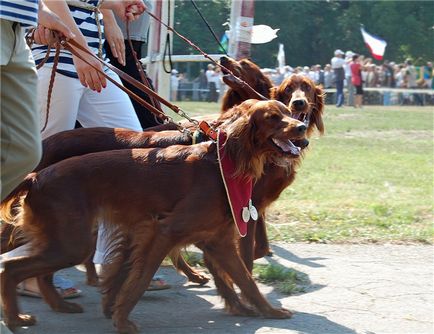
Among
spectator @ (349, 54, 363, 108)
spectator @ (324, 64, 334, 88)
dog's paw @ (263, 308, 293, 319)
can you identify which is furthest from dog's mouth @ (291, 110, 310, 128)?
spectator @ (324, 64, 334, 88)

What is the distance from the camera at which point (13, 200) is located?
4.30 m

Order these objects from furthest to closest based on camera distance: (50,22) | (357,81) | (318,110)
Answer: (357,81), (318,110), (50,22)

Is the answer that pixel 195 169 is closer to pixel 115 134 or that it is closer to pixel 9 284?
pixel 115 134

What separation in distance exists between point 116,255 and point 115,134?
667 millimetres

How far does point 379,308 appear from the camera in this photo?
15.8 feet

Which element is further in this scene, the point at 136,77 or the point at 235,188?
the point at 136,77

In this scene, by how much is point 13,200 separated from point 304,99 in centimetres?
199

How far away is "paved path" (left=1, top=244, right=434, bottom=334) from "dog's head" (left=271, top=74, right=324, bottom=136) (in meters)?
1.00

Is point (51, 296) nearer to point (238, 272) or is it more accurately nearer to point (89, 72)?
point (238, 272)

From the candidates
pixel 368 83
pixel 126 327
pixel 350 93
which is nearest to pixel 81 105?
pixel 126 327

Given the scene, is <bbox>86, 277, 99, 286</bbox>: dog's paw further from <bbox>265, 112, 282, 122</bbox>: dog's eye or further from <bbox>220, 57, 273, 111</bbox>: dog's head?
<bbox>265, 112, 282, 122</bbox>: dog's eye

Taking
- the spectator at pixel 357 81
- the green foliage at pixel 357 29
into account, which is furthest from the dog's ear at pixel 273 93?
the green foliage at pixel 357 29

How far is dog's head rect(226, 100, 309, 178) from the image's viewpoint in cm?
426

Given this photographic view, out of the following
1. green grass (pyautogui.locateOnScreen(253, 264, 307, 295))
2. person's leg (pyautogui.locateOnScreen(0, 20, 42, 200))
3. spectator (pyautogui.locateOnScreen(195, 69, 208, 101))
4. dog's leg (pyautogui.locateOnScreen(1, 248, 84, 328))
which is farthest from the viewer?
spectator (pyautogui.locateOnScreen(195, 69, 208, 101))
